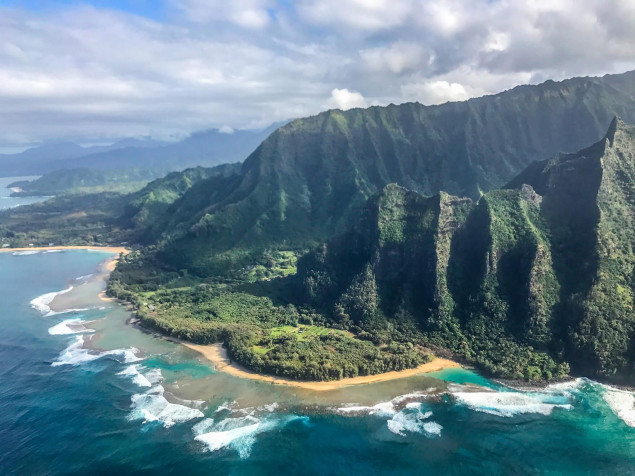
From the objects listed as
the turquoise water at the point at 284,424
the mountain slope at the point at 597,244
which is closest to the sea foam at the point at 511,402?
the turquoise water at the point at 284,424

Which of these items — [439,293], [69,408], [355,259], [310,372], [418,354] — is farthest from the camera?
[355,259]

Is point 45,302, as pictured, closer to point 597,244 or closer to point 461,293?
point 461,293

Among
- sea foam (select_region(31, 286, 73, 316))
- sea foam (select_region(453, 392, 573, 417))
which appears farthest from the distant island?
sea foam (select_region(31, 286, 73, 316))

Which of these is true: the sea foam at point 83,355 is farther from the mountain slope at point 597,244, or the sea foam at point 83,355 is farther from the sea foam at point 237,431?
the mountain slope at point 597,244

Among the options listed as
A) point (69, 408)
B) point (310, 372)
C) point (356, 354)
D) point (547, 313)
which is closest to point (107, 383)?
point (69, 408)

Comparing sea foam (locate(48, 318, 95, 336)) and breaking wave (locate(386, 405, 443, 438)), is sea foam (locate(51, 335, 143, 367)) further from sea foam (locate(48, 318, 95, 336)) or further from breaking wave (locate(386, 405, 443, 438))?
breaking wave (locate(386, 405, 443, 438))

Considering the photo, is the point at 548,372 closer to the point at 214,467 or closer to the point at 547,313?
the point at 547,313

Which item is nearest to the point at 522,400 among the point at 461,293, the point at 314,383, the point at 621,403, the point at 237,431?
the point at 621,403
